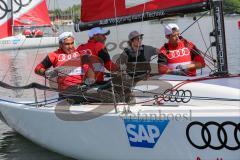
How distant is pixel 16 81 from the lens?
15703 mm

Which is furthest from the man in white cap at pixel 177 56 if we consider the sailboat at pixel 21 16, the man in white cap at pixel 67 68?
the sailboat at pixel 21 16

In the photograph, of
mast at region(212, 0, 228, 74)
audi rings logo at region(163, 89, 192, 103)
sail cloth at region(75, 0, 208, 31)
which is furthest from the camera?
sail cloth at region(75, 0, 208, 31)

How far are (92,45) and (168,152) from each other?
1939 millimetres

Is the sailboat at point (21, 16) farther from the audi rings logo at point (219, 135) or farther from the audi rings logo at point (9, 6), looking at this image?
the audi rings logo at point (219, 135)

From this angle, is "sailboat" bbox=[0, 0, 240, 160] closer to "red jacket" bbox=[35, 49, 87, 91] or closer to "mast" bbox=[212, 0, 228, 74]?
"mast" bbox=[212, 0, 228, 74]

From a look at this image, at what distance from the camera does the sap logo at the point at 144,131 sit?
15.7ft

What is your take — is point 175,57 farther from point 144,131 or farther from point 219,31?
point 144,131

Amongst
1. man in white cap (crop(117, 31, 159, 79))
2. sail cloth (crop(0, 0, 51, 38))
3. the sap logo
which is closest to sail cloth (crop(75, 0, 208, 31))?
man in white cap (crop(117, 31, 159, 79))

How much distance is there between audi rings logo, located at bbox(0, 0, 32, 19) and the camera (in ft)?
89.6

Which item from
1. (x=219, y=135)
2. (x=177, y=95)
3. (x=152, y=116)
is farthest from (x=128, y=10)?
(x=219, y=135)

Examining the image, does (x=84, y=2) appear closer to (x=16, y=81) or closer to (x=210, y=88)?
(x=210, y=88)

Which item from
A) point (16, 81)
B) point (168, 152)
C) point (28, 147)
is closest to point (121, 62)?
point (168, 152)

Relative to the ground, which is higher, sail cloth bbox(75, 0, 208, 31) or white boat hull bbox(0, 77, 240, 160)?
sail cloth bbox(75, 0, 208, 31)

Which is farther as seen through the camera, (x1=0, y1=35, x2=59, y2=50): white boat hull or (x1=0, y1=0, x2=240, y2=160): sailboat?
(x1=0, y1=35, x2=59, y2=50): white boat hull
